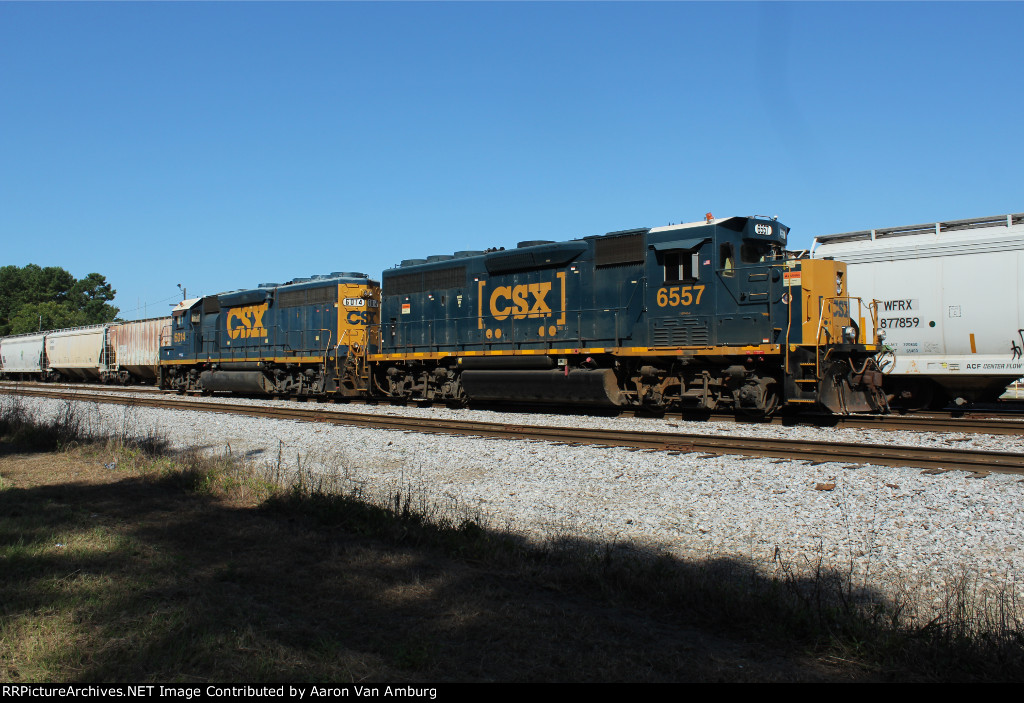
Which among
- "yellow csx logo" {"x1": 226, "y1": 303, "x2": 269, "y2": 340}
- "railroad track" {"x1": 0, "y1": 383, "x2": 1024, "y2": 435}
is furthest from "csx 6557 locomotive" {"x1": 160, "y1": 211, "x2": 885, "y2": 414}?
"yellow csx logo" {"x1": 226, "y1": 303, "x2": 269, "y2": 340}

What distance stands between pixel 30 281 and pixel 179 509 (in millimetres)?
119226

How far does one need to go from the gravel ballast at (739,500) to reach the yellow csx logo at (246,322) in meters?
14.2

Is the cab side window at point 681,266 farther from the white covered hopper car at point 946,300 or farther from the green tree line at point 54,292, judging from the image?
the green tree line at point 54,292

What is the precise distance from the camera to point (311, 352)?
75.0 ft

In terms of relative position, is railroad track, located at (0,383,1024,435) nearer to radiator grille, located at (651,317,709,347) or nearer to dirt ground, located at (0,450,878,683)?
radiator grille, located at (651,317,709,347)

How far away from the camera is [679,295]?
47.6ft

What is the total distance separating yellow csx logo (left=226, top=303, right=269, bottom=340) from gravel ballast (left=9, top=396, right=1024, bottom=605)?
14.2 metres

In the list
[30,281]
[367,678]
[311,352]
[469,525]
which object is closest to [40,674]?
[367,678]

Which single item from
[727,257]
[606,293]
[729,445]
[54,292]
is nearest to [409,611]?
[729,445]

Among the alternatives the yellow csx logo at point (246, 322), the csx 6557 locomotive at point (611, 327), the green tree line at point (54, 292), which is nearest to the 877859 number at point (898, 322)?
the csx 6557 locomotive at point (611, 327)

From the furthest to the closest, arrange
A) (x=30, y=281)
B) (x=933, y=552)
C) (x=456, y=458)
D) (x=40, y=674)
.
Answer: (x=30, y=281) → (x=456, y=458) → (x=933, y=552) → (x=40, y=674)

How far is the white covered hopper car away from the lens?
14391mm

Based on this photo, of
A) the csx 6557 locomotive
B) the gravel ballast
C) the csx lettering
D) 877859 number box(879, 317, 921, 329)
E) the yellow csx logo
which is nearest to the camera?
the gravel ballast

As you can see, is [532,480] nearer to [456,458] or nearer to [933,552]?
[456,458]
